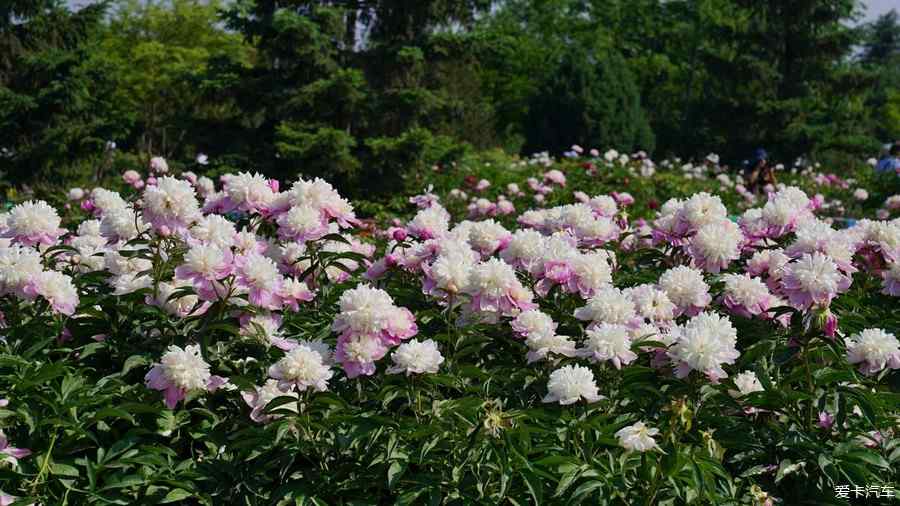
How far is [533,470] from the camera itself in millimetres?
2016

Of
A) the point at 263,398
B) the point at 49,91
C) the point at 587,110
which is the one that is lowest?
the point at 587,110

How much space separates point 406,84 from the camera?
12.8m

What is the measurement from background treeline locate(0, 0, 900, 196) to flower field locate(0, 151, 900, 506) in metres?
8.46

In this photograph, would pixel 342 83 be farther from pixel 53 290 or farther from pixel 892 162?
pixel 53 290

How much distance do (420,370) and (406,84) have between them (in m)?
11.0

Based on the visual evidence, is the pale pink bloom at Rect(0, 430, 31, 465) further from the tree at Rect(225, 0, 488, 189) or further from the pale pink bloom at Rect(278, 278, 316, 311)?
the tree at Rect(225, 0, 488, 189)

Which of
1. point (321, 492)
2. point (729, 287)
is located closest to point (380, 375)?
point (321, 492)

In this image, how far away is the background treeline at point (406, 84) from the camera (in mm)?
11836

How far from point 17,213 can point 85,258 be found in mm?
322

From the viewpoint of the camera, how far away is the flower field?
2.11 m

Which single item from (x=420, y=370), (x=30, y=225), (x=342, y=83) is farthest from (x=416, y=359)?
(x=342, y=83)

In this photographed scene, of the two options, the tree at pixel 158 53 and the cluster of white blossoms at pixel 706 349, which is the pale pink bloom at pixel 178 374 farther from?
the tree at pixel 158 53

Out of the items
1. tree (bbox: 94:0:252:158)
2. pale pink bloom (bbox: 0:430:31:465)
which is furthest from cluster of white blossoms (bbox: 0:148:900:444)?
tree (bbox: 94:0:252:158)

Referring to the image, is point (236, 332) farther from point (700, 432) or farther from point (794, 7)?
point (794, 7)
